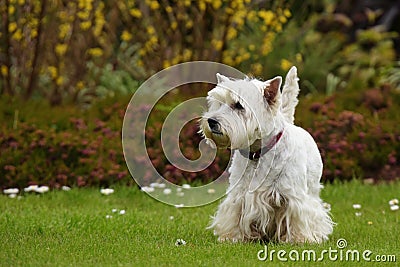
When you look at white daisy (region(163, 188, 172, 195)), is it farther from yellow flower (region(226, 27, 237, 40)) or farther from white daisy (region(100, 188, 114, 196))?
yellow flower (region(226, 27, 237, 40))

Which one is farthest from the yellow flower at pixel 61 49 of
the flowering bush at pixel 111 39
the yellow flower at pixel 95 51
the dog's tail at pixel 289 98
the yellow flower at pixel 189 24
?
the dog's tail at pixel 289 98

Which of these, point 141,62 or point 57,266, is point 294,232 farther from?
point 141,62

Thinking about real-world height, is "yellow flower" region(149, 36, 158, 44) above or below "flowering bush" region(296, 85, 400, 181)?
above

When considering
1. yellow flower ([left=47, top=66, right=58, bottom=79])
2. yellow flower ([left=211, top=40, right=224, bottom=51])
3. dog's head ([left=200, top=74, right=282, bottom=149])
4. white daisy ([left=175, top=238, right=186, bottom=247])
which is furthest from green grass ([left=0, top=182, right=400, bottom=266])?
yellow flower ([left=211, top=40, right=224, bottom=51])

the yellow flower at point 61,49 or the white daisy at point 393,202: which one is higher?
the yellow flower at point 61,49

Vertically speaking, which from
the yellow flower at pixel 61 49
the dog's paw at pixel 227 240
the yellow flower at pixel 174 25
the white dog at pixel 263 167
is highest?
the yellow flower at pixel 174 25

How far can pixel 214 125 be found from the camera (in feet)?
17.6

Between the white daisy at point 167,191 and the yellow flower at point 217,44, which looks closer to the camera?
the white daisy at point 167,191

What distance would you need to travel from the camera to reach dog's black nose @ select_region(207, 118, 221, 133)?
5363mm

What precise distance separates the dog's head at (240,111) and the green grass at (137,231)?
0.79 metres

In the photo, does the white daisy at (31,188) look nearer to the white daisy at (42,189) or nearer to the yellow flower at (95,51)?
the white daisy at (42,189)

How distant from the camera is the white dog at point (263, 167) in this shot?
546cm

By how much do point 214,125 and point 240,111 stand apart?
0.75 feet

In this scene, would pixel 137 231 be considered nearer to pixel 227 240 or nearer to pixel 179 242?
pixel 179 242
